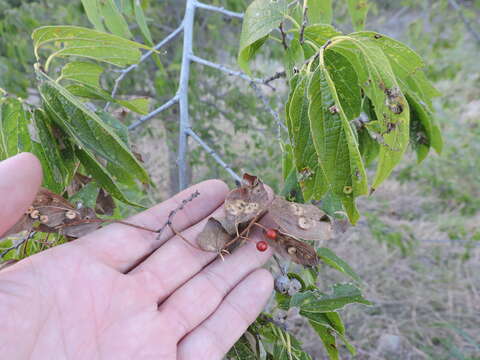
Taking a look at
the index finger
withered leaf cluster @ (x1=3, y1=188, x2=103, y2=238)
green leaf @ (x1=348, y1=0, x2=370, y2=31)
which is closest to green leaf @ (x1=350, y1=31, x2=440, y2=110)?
green leaf @ (x1=348, y1=0, x2=370, y2=31)

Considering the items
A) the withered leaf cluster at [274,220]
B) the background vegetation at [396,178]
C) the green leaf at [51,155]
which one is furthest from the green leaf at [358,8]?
the background vegetation at [396,178]

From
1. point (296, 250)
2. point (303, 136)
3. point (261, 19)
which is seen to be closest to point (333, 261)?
point (296, 250)

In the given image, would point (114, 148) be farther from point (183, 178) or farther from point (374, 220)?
point (374, 220)

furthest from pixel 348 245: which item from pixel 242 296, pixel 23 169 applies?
pixel 23 169

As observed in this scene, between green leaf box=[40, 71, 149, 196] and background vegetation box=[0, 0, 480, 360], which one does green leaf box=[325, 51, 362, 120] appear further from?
background vegetation box=[0, 0, 480, 360]

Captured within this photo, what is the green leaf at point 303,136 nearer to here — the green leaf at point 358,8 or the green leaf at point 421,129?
the green leaf at point 421,129
